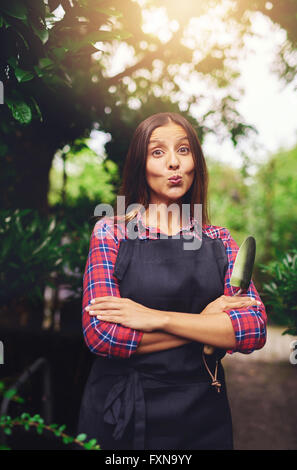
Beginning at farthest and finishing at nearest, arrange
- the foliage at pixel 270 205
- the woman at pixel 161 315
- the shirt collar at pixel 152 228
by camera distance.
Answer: the foliage at pixel 270 205
the shirt collar at pixel 152 228
the woman at pixel 161 315

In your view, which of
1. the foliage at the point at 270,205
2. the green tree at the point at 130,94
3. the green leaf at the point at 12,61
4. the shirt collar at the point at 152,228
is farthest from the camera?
the foliage at the point at 270,205

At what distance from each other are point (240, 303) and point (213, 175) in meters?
18.4

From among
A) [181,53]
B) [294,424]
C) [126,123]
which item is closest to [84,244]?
[126,123]

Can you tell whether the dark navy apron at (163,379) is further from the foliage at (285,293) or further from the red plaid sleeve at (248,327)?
the foliage at (285,293)

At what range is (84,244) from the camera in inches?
121

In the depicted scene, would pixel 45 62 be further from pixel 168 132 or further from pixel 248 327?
pixel 248 327

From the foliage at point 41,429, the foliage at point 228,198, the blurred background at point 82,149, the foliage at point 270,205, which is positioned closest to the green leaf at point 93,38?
the blurred background at point 82,149

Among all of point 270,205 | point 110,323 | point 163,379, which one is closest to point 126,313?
point 110,323

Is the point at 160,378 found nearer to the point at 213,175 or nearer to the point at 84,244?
the point at 84,244

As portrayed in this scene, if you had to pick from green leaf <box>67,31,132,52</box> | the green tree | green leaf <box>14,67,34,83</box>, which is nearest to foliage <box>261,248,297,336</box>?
the green tree

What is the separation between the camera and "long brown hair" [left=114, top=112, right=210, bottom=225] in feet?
5.99

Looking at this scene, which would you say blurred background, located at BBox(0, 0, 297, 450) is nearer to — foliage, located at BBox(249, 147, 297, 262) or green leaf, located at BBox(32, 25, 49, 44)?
green leaf, located at BBox(32, 25, 49, 44)

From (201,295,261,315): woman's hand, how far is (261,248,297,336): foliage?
0.91 metres

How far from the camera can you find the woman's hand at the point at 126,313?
1.58 metres
